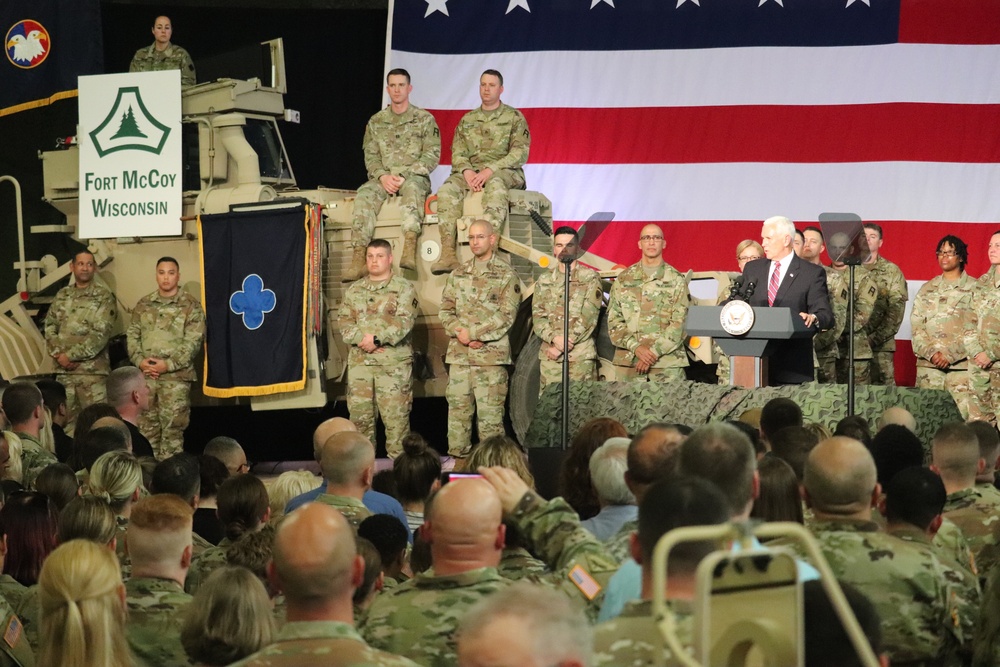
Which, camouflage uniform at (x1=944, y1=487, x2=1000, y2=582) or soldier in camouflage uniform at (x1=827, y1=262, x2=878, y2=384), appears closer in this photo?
camouflage uniform at (x1=944, y1=487, x2=1000, y2=582)

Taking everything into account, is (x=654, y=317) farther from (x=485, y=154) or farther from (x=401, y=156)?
(x=401, y=156)

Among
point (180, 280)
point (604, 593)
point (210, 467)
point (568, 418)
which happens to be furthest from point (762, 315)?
point (180, 280)

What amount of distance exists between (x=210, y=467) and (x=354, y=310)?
4.96m

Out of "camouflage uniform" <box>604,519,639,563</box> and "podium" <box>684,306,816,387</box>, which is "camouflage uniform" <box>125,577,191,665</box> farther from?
"podium" <box>684,306,816,387</box>

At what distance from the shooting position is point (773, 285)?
862 cm

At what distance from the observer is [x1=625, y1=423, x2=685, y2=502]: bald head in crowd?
383 cm

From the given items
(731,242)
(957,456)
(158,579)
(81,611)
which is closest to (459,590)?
(81,611)

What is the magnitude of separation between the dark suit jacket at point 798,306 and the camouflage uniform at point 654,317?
1131mm

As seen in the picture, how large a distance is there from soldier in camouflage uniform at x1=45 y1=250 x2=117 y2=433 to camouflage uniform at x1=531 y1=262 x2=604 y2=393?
375cm

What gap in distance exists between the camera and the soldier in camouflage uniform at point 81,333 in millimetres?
11406

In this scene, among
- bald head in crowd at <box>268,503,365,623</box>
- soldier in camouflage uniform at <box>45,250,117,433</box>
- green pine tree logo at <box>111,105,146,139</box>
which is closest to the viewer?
bald head in crowd at <box>268,503,365,623</box>

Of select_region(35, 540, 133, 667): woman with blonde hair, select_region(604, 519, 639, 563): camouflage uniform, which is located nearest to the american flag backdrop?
select_region(604, 519, 639, 563): camouflage uniform

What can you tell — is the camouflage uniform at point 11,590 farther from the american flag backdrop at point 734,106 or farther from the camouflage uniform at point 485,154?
the american flag backdrop at point 734,106

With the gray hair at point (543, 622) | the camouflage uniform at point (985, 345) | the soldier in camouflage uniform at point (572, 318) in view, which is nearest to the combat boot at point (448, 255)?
the soldier in camouflage uniform at point (572, 318)
